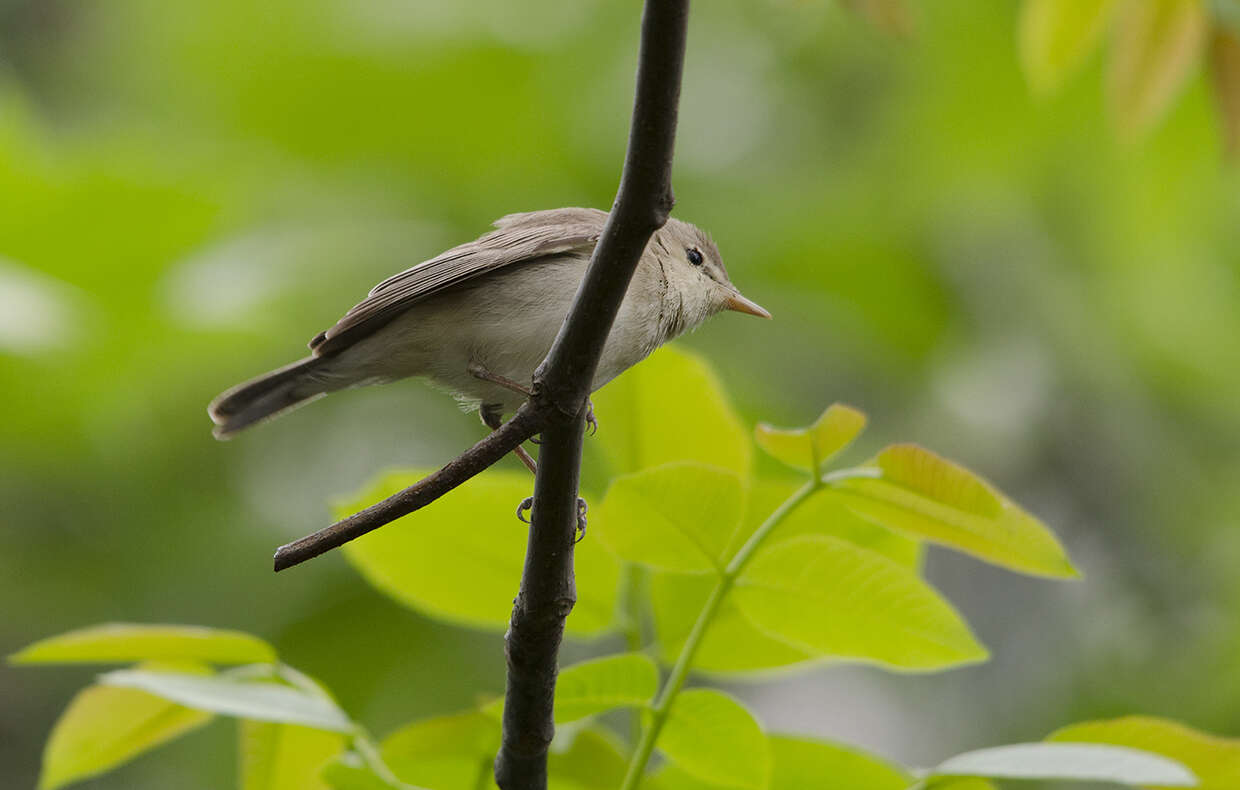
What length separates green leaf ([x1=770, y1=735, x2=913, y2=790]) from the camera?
→ 160 centimetres

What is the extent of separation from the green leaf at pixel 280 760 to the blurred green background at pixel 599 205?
5.77 ft

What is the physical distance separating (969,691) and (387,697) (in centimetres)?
247

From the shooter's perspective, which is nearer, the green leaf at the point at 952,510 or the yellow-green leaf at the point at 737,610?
the green leaf at the point at 952,510

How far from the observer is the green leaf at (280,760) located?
5.57ft

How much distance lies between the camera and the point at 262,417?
7.34 ft

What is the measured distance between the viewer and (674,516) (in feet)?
4.95

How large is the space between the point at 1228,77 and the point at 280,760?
1.90 metres

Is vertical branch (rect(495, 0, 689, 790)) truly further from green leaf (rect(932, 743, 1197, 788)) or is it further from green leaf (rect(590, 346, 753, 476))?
green leaf (rect(932, 743, 1197, 788))

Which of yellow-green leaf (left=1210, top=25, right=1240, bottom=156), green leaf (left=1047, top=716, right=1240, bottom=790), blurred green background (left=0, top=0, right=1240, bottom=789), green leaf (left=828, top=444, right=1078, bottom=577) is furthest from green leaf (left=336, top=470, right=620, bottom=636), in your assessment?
blurred green background (left=0, top=0, right=1240, bottom=789)

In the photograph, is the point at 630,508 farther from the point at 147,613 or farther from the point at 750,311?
the point at 147,613

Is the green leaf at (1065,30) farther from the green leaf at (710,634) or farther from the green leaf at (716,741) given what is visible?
the green leaf at (716,741)

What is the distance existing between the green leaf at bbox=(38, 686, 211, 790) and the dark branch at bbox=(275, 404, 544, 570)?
2.01 feet

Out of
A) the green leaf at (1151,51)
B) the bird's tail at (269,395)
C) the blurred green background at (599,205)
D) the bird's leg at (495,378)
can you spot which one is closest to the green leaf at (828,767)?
the bird's leg at (495,378)

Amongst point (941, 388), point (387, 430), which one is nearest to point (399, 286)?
point (387, 430)
